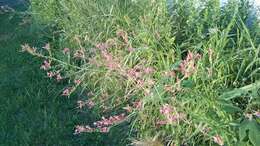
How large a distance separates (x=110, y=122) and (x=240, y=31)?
1.31 meters

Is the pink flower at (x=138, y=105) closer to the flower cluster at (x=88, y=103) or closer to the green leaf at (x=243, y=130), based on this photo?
the flower cluster at (x=88, y=103)

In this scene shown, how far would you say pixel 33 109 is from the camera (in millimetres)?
5902

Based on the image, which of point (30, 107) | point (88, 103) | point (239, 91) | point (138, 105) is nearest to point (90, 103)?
point (88, 103)

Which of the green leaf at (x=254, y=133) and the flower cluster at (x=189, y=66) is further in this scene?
the flower cluster at (x=189, y=66)

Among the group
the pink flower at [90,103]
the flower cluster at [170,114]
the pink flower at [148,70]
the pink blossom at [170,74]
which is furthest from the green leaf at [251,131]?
the pink flower at [90,103]

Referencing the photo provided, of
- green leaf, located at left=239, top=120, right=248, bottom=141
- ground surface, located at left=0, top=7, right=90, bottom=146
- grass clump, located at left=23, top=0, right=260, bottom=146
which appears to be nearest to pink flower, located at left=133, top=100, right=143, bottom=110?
grass clump, located at left=23, top=0, right=260, bottom=146

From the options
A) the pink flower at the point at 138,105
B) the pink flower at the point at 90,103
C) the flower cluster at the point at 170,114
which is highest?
the flower cluster at the point at 170,114

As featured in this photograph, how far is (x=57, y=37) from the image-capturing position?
770 centimetres

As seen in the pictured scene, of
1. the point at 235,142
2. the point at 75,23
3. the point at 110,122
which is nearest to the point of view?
the point at 235,142

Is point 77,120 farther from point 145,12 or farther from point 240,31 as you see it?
point 240,31

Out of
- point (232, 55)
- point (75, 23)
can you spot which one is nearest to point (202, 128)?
point (232, 55)

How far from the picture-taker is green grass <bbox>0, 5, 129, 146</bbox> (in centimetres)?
518

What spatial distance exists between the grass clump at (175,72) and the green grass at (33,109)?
0.80 feet

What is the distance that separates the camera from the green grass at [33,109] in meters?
5.18
